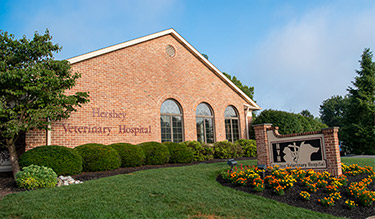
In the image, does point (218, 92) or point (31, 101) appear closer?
point (31, 101)

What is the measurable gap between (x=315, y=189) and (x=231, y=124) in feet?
39.9

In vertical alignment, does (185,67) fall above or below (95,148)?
above

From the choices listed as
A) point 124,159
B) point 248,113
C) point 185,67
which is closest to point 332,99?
point 248,113

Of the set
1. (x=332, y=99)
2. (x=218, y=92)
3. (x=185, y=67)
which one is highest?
(x=332, y=99)

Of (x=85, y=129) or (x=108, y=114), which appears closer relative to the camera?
(x=85, y=129)

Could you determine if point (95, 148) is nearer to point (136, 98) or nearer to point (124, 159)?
point (124, 159)

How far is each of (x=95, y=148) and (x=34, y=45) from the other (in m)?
4.42

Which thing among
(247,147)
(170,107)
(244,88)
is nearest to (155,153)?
(170,107)

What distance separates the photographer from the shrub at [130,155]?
12094mm

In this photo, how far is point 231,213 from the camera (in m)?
5.66

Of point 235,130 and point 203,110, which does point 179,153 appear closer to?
point 203,110

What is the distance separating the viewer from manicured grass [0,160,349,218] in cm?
550

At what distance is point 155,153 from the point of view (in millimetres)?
13031

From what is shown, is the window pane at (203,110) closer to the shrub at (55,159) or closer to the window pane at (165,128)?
the window pane at (165,128)
